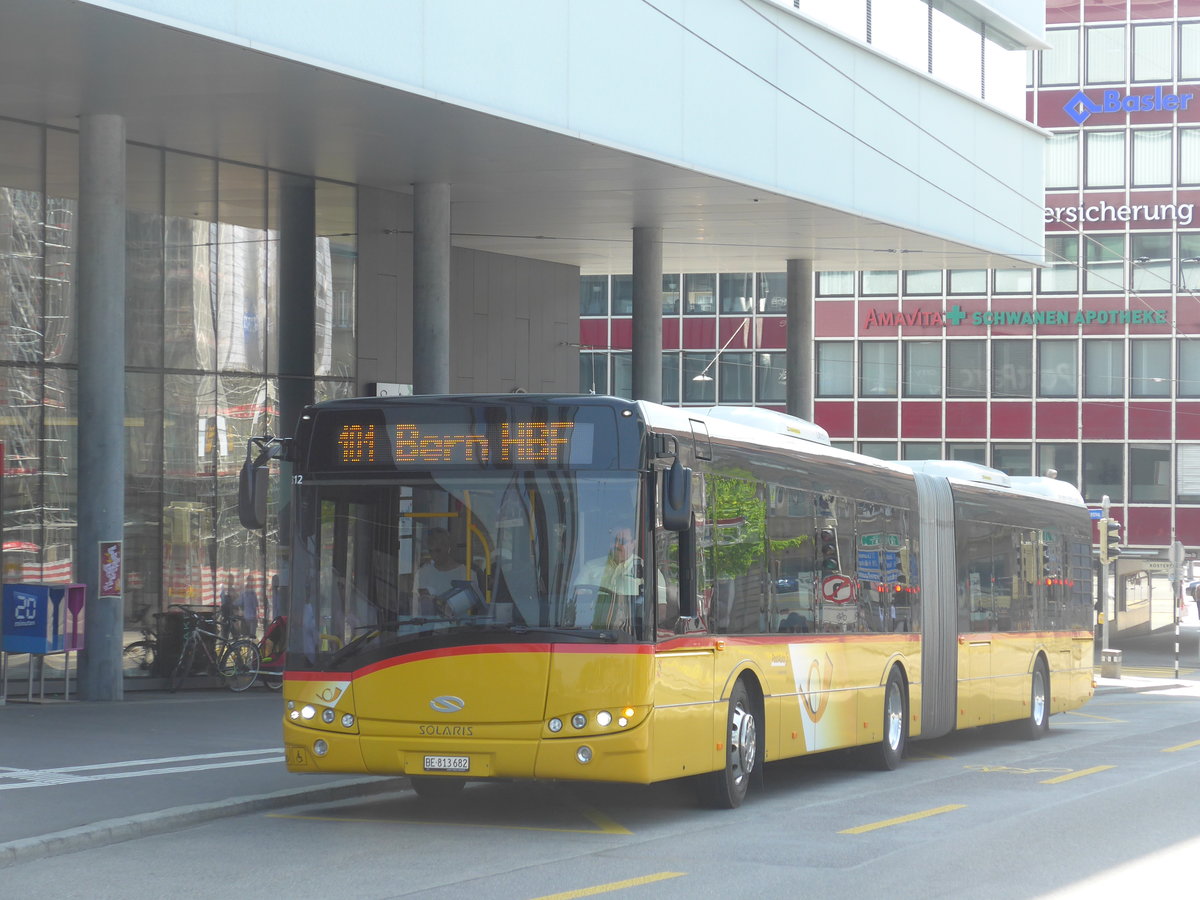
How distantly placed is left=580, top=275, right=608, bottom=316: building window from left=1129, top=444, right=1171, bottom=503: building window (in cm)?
1951

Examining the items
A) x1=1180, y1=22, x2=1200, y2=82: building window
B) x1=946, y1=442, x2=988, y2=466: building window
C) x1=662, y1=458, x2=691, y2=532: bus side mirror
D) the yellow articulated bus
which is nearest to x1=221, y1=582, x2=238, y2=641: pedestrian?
the yellow articulated bus

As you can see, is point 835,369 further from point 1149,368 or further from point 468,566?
point 468,566

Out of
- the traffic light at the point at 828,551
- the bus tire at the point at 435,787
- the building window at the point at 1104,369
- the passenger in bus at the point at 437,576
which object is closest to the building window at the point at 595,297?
the building window at the point at 1104,369

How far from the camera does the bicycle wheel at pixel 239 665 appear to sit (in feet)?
76.3

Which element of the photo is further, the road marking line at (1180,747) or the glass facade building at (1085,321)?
the glass facade building at (1085,321)

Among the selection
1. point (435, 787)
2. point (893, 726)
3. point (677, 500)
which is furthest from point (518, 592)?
point (893, 726)

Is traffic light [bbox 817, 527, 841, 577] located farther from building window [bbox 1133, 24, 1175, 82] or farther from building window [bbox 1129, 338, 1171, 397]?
building window [bbox 1133, 24, 1175, 82]

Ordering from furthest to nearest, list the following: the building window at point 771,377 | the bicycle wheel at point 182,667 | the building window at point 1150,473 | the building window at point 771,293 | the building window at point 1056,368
Answer: the building window at point 771,377, the building window at point 771,293, the building window at point 1056,368, the building window at point 1150,473, the bicycle wheel at point 182,667

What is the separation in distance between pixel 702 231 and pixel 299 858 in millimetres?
21113

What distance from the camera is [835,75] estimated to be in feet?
91.0

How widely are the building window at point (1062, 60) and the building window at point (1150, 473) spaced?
1277 centimetres

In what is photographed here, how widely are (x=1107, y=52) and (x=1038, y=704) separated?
42.8m

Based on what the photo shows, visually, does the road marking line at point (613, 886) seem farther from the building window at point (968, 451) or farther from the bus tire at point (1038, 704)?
the building window at point (968, 451)

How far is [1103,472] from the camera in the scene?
5962 cm
